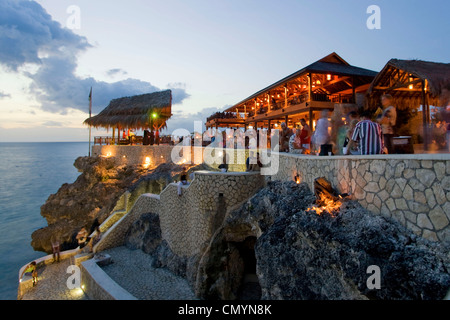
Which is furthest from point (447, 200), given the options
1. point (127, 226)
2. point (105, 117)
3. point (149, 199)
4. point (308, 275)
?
point (105, 117)

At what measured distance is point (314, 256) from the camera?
488 cm

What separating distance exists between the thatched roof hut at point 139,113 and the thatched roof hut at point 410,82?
17982 millimetres

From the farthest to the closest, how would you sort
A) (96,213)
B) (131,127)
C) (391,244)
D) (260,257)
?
(131,127), (96,213), (260,257), (391,244)

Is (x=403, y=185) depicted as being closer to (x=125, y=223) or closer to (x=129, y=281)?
(x=129, y=281)

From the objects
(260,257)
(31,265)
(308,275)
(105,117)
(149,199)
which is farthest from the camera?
(105,117)

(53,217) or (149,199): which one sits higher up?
(149,199)

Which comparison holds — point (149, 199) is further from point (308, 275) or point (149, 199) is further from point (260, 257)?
point (308, 275)

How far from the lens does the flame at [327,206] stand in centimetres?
489

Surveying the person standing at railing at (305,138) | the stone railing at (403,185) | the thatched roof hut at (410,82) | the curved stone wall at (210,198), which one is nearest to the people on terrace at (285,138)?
the person standing at railing at (305,138)

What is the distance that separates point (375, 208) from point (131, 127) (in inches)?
930

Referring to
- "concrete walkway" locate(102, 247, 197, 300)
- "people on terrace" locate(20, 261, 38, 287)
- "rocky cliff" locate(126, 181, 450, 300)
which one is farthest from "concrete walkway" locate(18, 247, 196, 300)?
"rocky cliff" locate(126, 181, 450, 300)

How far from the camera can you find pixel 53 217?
63.6ft

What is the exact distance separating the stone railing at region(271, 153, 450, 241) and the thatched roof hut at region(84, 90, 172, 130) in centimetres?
2077
